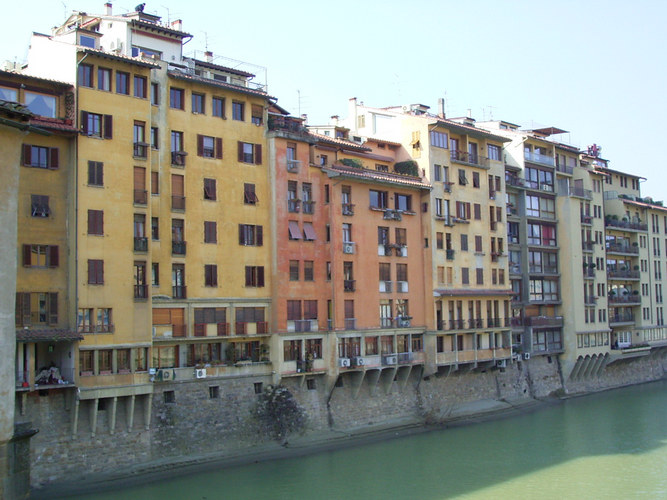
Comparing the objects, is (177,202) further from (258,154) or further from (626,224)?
(626,224)

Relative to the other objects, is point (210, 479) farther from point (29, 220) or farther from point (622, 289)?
point (622, 289)

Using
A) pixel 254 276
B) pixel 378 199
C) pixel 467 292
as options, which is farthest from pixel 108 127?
pixel 467 292

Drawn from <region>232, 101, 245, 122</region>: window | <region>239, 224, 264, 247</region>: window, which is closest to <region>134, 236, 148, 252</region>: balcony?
<region>239, 224, 264, 247</region>: window

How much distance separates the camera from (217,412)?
43875 millimetres

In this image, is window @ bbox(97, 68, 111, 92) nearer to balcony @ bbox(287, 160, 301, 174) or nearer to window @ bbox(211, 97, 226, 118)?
window @ bbox(211, 97, 226, 118)

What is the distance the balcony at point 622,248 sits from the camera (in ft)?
258

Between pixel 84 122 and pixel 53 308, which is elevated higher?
pixel 84 122

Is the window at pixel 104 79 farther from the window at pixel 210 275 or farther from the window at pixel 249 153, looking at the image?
the window at pixel 210 275

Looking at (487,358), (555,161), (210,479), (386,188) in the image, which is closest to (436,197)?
(386,188)

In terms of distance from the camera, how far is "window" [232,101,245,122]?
47.3 metres

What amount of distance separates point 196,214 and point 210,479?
566 inches

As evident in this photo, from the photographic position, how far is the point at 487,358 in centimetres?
6044

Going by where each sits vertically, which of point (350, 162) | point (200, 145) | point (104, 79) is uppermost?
point (104, 79)

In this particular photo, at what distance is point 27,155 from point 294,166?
16.5m
